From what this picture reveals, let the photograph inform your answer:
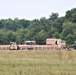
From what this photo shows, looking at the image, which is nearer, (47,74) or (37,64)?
(47,74)

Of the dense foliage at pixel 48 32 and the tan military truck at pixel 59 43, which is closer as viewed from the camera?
the tan military truck at pixel 59 43

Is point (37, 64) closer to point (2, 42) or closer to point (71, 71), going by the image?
point (71, 71)

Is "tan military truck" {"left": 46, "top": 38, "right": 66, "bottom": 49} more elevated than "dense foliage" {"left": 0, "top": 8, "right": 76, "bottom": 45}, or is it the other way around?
"dense foliage" {"left": 0, "top": 8, "right": 76, "bottom": 45}

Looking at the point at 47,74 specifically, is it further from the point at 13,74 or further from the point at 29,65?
the point at 29,65

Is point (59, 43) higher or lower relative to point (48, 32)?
lower

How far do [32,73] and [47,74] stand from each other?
859 millimetres

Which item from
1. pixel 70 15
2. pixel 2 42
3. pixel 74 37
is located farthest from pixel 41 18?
pixel 74 37

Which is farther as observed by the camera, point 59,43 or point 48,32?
point 48,32

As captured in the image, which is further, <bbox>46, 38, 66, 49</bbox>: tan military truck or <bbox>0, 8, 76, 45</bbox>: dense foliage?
<bbox>0, 8, 76, 45</bbox>: dense foliage

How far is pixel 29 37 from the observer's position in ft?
342

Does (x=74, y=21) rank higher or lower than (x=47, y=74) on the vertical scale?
higher

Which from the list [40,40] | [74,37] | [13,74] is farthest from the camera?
[40,40]

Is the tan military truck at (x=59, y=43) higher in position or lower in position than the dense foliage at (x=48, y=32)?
lower

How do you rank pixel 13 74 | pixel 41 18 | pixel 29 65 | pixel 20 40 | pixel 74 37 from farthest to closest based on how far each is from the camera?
pixel 41 18 → pixel 20 40 → pixel 74 37 → pixel 29 65 → pixel 13 74
